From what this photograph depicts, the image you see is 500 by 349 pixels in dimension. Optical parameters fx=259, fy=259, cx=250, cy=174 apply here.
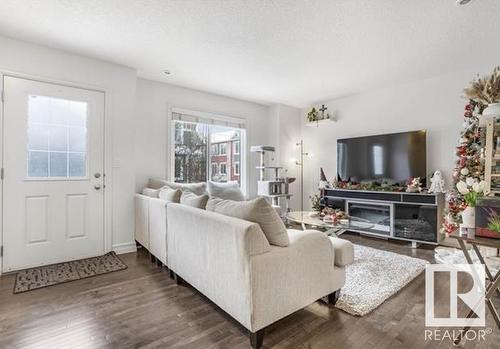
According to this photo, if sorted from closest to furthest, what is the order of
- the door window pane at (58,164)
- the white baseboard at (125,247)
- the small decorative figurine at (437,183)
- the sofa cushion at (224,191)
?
the door window pane at (58,164), the white baseboard at (125,247), the small decorative figurine at (437,183), the sofa cushion at (224,191)

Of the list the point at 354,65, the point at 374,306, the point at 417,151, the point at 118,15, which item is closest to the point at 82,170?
the point at 118,15

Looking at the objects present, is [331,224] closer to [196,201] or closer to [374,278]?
[374,278]

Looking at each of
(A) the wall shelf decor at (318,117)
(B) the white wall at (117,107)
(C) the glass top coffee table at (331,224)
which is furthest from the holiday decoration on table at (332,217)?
(B) the white wall at (117,107)

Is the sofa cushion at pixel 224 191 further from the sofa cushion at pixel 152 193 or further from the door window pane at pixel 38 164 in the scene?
the door window pane at pixel 38 164

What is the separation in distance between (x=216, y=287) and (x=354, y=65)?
3255 millimetres

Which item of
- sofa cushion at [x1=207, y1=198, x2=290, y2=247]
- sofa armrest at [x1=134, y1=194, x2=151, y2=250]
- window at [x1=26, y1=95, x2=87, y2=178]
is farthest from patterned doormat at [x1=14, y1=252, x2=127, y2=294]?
sofa cushion at [x1=207, y1=198, x2=290, y2=247]

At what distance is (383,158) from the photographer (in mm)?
4332

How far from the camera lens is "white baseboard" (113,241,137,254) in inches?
136

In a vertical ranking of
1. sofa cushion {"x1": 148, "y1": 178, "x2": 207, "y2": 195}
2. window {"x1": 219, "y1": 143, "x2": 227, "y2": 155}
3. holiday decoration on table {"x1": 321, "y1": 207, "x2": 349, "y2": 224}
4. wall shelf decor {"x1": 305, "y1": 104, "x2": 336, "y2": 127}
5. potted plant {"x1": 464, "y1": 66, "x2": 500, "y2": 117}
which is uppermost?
wall shelf decor {"x1": 305, "y1": 104, "x2": 336, "y2": 127}

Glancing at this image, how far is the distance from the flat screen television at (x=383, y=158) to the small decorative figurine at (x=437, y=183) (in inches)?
8.1

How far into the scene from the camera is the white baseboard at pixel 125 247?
11.3 feet

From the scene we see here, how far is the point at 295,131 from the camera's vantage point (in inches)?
229

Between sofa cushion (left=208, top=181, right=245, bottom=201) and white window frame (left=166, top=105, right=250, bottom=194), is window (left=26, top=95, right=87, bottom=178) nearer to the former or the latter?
white window frame (left=166, top=105, right=250, bottom=194)

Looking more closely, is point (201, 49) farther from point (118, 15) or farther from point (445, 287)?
point (445, 287)
